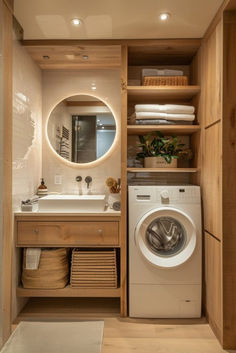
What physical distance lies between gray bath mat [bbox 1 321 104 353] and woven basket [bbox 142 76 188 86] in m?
2.13

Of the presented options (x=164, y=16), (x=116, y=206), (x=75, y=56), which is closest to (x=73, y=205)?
(x=116, y=206)

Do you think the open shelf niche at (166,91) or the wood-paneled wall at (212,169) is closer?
the wood-paneled wall at (212,169)

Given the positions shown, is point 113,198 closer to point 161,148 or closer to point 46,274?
point 161,148

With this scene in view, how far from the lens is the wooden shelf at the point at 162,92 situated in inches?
90.9

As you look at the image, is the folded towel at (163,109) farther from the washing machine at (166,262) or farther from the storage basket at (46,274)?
the storage basket at (46,274)

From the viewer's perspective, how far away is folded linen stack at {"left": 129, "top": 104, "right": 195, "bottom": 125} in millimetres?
2355

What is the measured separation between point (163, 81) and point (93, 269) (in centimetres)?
179

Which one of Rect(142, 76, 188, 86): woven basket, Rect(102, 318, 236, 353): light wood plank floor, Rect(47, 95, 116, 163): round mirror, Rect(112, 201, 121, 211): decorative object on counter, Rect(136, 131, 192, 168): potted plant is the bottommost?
Rect(102, 318, 236, 353): light wood plank floor

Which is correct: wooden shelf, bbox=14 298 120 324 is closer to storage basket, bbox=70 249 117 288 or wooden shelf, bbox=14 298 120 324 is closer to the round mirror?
storage basket, bbox=70 249 117 288

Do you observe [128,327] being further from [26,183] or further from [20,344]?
[26,183]

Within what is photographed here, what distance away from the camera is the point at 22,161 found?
2.36 metres

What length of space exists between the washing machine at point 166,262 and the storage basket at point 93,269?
0.18 m

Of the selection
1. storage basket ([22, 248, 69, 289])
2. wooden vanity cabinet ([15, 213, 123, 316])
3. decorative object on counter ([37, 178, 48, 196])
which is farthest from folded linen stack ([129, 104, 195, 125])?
storage basket ([22, 248, 69, 289])

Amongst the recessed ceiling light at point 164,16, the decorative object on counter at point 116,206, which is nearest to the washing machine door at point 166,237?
the decorative object on counter at point 116,206
